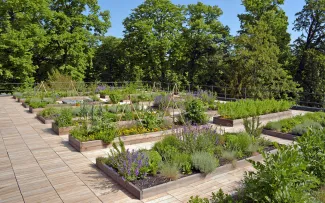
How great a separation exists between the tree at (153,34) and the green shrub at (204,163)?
65.0 ft

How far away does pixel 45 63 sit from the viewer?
2336 cm

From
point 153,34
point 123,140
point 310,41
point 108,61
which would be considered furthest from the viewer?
point 108,61

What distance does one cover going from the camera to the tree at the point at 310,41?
1980 cm

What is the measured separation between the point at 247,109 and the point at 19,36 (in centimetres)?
1783

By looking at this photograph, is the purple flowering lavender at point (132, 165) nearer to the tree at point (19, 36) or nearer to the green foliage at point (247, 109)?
the green foliage at point (247, 109)

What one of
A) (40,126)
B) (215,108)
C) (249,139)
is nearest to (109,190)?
(249,139)

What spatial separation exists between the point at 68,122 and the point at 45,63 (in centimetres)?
1814

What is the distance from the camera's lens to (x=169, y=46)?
23.7m

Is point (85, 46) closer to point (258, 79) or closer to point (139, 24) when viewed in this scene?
point (139, 24)

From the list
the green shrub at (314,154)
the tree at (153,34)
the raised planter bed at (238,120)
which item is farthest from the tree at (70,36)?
the green shrub at (314,154)

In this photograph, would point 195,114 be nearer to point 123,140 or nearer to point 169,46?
point 123,140

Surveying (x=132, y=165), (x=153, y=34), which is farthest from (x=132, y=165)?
(x=153, y=34)

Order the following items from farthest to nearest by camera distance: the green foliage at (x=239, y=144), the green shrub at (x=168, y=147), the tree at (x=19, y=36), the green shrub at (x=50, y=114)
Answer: the tree at (x=19, y=36) → the green shrub at (x=50, y=114) → the green foliage at (x=239, y=144) → the green shrub at (x=168, y=147)

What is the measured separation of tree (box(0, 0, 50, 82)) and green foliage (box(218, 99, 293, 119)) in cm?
1646
